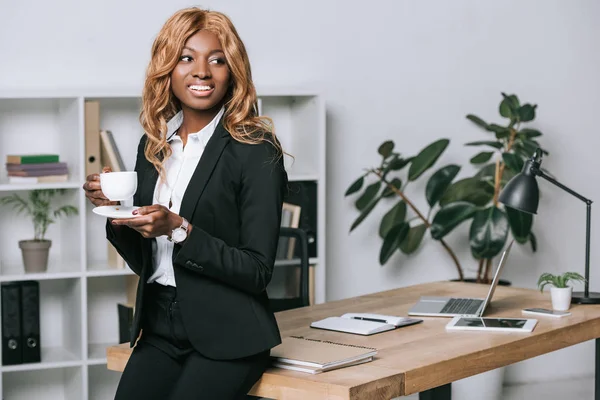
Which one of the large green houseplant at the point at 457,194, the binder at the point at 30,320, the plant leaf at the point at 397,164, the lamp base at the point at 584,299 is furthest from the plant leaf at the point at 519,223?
the binder at the point at 30,320

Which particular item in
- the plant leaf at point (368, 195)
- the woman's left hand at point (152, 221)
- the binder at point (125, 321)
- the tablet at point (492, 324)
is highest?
the woman's left hand at point (152, 221)

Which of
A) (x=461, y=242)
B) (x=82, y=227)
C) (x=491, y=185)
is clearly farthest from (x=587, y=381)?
(x=82, y=227)

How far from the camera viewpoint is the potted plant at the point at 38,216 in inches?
152

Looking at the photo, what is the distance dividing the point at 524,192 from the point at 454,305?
446 mm

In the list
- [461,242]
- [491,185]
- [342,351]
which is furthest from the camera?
[461,242]

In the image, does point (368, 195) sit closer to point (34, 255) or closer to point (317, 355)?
point (34, 255)

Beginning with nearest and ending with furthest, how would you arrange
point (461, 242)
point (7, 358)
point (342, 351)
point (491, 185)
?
1. point (342, 351)
2. point (7, 358)
3. point (491, 185)
4. point (461, 242)

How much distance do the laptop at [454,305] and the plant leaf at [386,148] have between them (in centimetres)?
135

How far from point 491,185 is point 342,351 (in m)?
2.40

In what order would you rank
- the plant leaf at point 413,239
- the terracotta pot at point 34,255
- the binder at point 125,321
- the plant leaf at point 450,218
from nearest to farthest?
the terracotta pot at point 34,255 < the binder at point 125,321 < the plant leaf at point 450,218 < the plant leaf at point 413,239

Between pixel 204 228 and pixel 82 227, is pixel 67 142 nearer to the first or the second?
pixel 82 227

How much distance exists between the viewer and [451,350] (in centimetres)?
240

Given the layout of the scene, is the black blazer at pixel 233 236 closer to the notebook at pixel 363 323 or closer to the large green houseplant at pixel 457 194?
the notebook at pixel 363 323

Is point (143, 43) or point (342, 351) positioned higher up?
point (143, 43)
